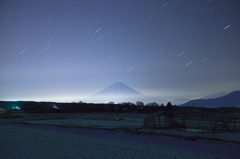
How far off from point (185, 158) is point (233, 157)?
3.15m

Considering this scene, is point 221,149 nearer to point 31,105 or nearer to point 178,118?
point 178,118

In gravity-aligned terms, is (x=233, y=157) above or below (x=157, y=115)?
below

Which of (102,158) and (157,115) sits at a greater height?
(157,115)

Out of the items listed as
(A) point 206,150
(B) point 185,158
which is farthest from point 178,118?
(B) point 185,158

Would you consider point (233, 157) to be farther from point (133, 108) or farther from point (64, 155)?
point (133, 108)

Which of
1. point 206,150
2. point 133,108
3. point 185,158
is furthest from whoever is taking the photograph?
point 133,108

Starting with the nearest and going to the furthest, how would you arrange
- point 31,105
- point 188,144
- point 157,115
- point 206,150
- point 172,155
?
point 172,155
point 206,150
point 188,144
point 157,115
point 31,105

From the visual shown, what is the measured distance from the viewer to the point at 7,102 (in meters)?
176

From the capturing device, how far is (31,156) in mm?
13680

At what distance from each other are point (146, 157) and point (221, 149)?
6422 mm

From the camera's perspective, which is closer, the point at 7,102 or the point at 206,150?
the point at 206,150

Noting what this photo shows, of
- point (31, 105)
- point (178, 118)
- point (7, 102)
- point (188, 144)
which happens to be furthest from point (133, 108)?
point (188, 144)

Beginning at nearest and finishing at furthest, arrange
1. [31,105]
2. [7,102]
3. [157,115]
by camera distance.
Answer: [157,115], [31,105], [7,102]

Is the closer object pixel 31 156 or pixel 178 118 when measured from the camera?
pixel 31 156
